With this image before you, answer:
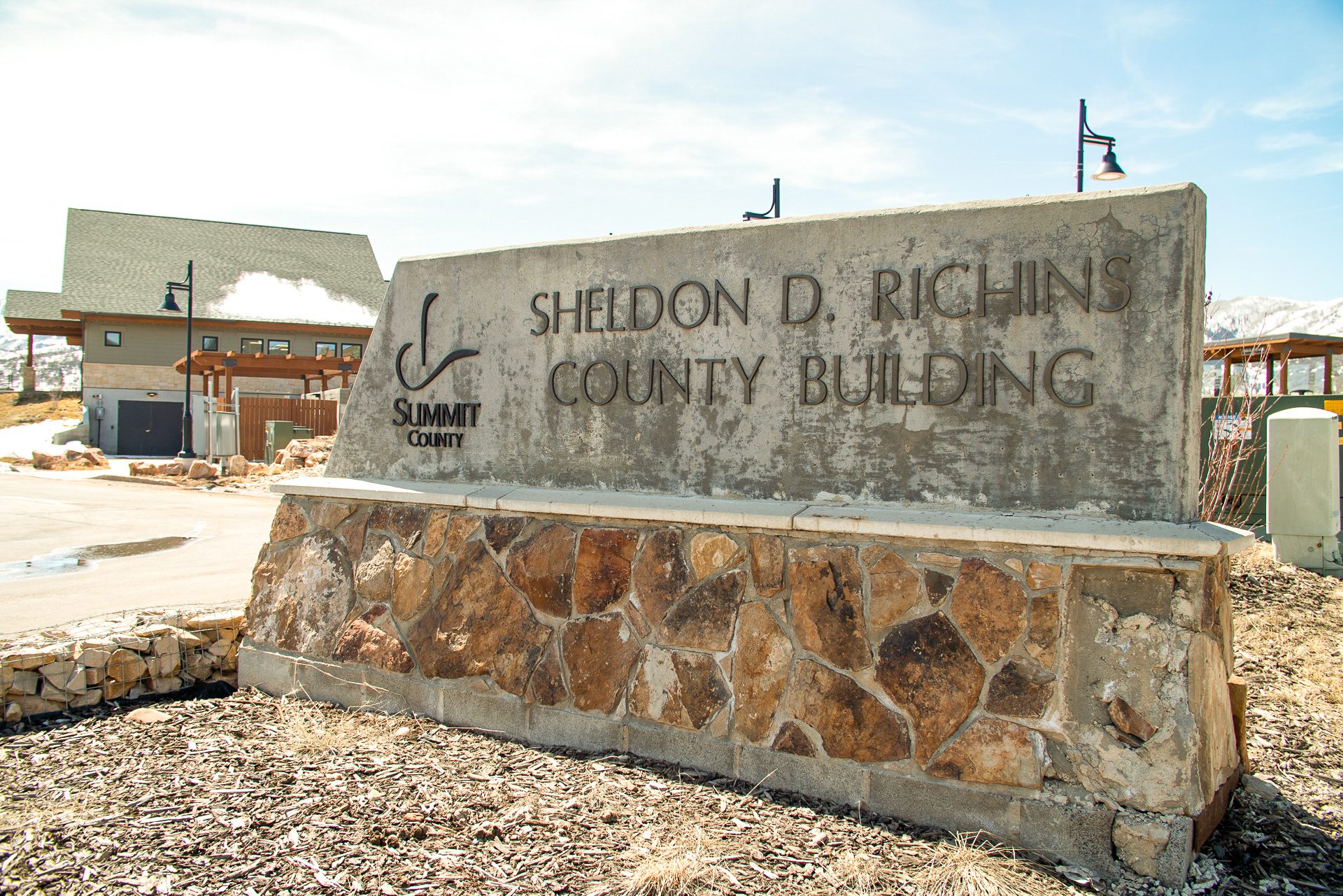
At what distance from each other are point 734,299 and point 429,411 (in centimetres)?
202

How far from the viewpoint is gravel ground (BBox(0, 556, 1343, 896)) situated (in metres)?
3.04

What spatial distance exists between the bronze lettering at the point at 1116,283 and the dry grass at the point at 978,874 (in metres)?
2.06

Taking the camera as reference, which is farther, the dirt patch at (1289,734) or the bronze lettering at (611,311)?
the bronze lettering at (611,311)

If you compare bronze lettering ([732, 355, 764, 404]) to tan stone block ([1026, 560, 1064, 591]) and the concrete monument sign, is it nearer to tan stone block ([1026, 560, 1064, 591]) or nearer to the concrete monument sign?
the concrete monument sign

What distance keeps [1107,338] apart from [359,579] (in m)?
3.93

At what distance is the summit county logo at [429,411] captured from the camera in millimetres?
5008

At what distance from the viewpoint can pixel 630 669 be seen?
4117 mm

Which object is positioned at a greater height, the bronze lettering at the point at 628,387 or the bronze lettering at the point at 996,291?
the bronze lettering at the point at 996,291

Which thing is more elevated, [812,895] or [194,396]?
[194,396]

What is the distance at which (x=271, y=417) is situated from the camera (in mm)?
24828

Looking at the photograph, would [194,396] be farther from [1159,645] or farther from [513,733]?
[1159,645]

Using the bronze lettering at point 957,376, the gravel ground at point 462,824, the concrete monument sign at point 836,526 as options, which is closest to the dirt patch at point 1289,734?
the gravel ground at point 462,824

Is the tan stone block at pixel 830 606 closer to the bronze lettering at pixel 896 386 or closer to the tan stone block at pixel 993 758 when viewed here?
the tan stone block at pixel 993 758

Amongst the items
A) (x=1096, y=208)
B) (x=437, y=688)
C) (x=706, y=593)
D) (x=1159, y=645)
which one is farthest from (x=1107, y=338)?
(x=437, y=688)
